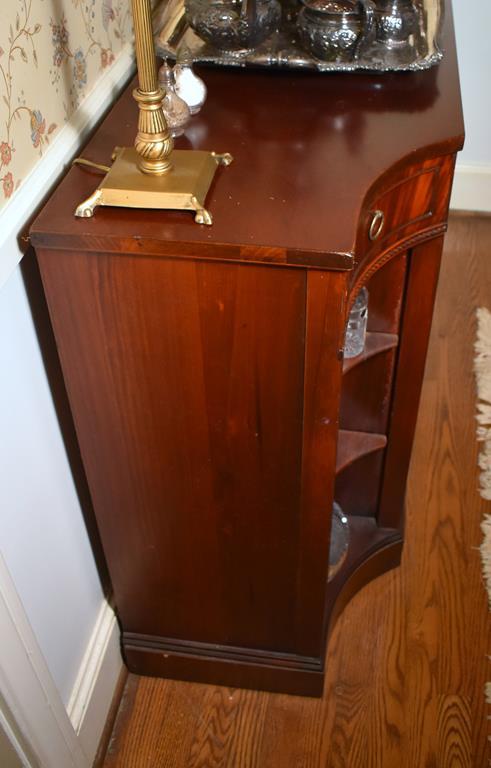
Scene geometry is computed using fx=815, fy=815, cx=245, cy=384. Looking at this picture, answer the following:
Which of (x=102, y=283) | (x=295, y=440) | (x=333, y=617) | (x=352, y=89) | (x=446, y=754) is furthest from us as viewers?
(x=333, y=617)

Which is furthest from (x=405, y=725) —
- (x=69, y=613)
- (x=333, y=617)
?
(x=69, y=613)

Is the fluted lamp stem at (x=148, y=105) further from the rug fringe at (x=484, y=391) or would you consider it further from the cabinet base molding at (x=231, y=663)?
the rug fringe at (x=484, y=391)

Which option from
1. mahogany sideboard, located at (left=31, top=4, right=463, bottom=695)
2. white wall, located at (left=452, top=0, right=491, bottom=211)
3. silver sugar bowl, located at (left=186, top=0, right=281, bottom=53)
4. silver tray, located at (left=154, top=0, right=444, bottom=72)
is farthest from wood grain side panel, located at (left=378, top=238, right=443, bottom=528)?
white wall, located at (left=452, top=0, right=491, bottom=211)

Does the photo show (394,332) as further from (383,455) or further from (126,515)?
(126,515)

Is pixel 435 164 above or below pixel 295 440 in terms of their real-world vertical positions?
above

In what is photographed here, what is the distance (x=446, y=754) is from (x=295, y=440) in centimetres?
63

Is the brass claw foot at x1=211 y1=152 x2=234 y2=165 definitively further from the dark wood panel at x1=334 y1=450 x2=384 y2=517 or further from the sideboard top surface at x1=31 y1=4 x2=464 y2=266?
the dark wood panel at x1=334 y1=450 x2=384 y2=517

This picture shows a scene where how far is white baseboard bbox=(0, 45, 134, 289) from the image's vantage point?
2.85 feet

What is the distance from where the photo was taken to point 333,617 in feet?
4.63

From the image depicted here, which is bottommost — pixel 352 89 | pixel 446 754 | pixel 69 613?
pixel 446 754

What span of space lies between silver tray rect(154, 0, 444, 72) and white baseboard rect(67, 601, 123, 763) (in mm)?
863

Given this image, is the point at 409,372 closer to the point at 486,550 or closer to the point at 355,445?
the point at 355,445

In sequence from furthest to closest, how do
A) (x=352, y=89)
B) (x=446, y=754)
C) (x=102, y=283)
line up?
(x=446, y=754)
(x=352, y=89)
(x=102, y=283)

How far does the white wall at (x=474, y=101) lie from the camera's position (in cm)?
215
